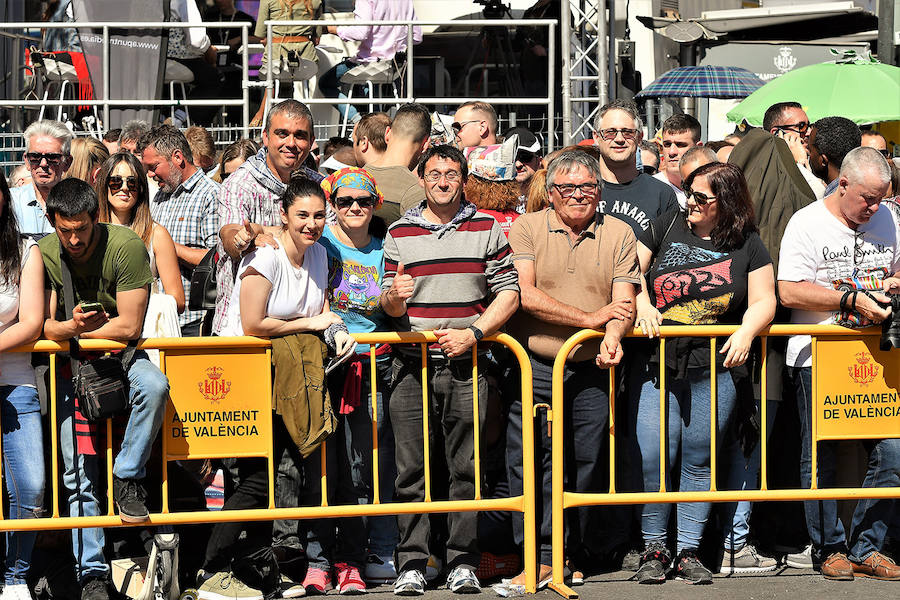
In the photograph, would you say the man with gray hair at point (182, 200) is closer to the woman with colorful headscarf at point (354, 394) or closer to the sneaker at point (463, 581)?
the woman with colorful headscarf at point (354, 394)

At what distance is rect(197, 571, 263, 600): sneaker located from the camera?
5.61m

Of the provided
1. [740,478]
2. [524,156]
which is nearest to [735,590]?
[740,478]

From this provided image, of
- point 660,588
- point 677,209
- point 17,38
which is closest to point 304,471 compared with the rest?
point 660,588

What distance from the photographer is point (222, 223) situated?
20.4ft

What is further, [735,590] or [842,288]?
[842,288]

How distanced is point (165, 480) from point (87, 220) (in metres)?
1.27

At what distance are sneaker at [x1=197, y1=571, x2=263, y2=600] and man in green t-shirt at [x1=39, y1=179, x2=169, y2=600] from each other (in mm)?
445

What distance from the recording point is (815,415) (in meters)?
5.95

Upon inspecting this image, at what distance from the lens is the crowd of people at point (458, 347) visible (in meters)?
5.49

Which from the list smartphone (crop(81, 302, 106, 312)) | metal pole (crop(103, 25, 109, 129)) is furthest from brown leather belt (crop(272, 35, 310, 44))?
smartphone (crop(81, 302, 106, 312))

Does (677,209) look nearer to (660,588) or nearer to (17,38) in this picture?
(660,588)

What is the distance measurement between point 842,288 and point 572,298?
1.40 metres

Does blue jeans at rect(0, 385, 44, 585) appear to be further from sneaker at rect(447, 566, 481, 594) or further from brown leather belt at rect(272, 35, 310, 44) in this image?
brown leather belt at rect(272, 35, 310, 44)

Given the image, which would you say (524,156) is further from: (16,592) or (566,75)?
(566,75)
